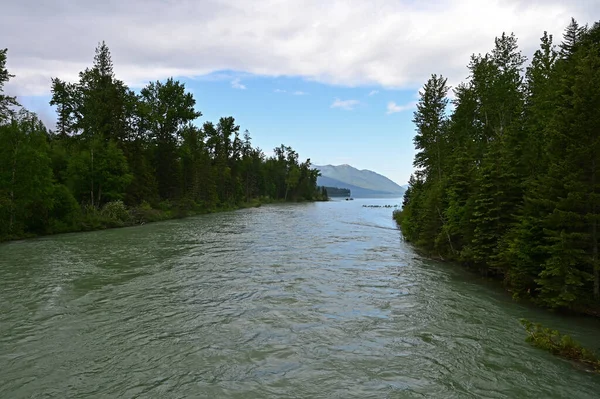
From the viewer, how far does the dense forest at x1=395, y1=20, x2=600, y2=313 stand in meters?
9.79

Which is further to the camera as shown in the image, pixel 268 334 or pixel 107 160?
pixel 107 160

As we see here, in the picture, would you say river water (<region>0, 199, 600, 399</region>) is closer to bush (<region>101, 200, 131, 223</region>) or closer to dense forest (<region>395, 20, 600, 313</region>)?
dense forest (<region>395, 20, 600, 313</region>)

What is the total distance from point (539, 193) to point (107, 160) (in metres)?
43.5

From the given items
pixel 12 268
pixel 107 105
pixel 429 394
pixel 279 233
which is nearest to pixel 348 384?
pixel 429 394

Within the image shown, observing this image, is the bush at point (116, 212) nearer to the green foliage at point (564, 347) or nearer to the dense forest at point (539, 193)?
the dense forest at point (539, 193)

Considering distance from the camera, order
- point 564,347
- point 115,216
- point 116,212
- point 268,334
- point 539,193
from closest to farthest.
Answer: point 564,347, point 268,334, point 539,193, point 115,216, point 116,212

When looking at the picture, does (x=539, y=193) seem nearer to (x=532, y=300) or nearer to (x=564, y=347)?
(x=532, y=300)

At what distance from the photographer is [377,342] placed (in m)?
8.91

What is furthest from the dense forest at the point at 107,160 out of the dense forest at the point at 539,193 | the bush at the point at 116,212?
the dense forest at the point at 539,193

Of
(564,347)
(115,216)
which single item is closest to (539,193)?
(564,347)

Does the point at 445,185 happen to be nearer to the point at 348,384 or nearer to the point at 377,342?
the point at 377,342

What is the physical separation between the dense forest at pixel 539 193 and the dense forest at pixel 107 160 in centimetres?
3067

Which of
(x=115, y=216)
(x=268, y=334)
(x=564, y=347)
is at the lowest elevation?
(x=268, y=334)

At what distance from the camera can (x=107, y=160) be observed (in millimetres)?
41812
